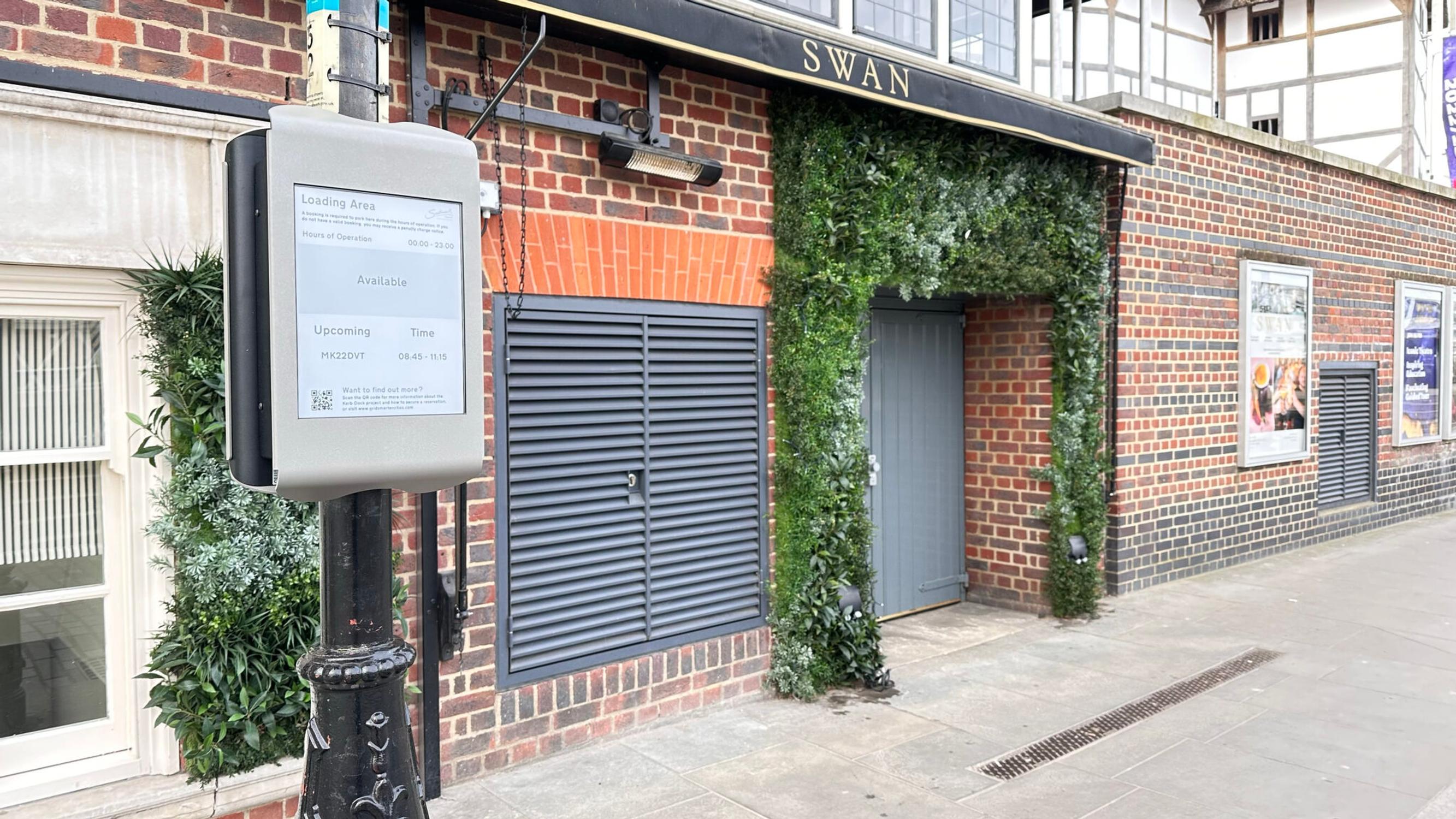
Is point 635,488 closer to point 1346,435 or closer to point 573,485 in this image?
point 573,485

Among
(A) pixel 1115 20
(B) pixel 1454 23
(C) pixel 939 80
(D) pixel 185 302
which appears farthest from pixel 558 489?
(B) pixel 1454 23

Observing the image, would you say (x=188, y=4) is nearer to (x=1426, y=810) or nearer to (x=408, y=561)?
(x=408, y=561)

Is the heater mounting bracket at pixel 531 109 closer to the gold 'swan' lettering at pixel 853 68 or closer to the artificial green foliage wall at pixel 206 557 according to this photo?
the gold 'swan' lettering at pixel 853 68

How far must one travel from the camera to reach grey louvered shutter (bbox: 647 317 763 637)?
206 inches

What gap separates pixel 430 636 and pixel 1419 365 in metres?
12.1

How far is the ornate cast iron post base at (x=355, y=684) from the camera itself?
230 cm

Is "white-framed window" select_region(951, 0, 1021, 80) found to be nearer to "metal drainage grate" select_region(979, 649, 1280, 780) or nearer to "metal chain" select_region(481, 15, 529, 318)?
"metal chain" select_region(481, 15, 529, 318)

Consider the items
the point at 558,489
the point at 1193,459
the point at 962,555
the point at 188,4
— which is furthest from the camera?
the point at 1193,459

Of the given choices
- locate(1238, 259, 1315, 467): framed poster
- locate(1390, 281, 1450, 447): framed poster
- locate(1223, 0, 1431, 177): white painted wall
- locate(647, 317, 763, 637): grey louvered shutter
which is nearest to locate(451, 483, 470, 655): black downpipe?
locate(647, 317, 763, 637): grey louvered shutter

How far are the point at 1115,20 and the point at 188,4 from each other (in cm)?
1600

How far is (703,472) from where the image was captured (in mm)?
5406

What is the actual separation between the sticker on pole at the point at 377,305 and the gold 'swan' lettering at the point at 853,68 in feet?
10.3

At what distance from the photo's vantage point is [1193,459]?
8.62 meters

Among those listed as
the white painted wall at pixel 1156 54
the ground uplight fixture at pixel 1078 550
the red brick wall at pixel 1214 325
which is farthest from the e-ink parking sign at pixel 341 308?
the white painted wall at pixel 1156 54
